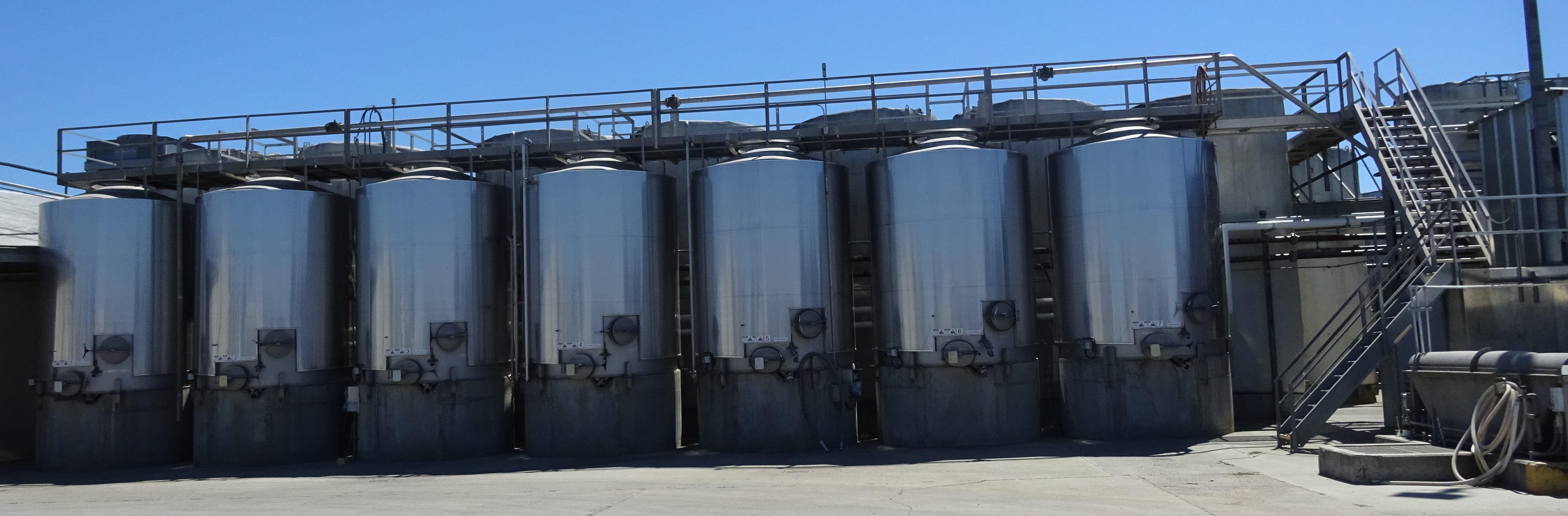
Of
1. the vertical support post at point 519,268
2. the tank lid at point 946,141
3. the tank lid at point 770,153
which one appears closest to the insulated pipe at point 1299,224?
the tank lid at point 946,141

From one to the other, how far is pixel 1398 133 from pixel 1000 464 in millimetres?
10239

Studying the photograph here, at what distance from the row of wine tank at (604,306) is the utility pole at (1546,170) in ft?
16.2

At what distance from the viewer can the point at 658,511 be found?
469 inches

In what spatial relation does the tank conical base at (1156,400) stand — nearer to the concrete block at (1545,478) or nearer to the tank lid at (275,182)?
the concrete block at (1545,478)

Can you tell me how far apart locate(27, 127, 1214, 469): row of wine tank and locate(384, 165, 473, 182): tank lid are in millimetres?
62

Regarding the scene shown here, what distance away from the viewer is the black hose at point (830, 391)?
18.1m

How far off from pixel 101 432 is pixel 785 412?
12534 mm

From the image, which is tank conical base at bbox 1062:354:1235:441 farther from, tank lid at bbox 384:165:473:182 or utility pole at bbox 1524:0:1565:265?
tank lid at bbox 384:165:473:182

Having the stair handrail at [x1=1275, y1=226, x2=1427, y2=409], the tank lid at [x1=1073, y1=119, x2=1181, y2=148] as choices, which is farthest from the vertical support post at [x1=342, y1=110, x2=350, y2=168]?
the stair handrail at [x1=1275, y1=226, x2=1427, y2=409]

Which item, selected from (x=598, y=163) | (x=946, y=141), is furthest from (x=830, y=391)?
(x=598, y=163)

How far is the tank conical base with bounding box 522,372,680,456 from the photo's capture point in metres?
18.5

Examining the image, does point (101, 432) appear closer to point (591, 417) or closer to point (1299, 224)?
point (591, 417)

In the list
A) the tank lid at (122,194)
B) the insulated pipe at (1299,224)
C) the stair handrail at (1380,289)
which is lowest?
the stair handrail at (1380,289)

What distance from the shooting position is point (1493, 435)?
41.4ft
